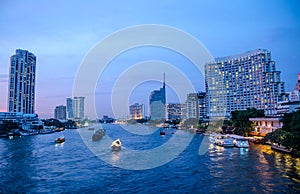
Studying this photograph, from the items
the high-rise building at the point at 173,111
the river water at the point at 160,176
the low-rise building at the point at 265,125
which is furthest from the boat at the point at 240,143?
the high-rise building at the point at 173,111

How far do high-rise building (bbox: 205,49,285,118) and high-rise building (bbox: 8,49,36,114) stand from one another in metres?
42.9

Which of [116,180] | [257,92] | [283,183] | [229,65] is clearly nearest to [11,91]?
[229,65]

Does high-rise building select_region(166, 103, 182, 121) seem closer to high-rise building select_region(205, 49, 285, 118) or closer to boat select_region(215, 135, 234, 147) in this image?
high-rise building select_region(205, 49, 285, 118)

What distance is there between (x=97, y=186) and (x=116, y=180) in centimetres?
101

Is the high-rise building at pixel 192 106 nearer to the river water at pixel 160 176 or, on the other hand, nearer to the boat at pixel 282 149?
the boat at pixel 282 149

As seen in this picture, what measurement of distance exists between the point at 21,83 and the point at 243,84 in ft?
163

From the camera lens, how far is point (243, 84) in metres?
48.2

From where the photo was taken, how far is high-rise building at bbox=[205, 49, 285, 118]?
4359 centimetres

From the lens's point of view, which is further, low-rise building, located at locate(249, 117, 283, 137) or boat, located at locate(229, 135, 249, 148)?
low-rise building, located at locate(249, 117, 283, 137)

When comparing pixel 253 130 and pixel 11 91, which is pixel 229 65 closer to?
pixel 253 130

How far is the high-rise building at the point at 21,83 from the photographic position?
5650cm

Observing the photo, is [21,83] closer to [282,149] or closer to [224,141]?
[224,141]

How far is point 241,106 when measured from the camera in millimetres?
48031

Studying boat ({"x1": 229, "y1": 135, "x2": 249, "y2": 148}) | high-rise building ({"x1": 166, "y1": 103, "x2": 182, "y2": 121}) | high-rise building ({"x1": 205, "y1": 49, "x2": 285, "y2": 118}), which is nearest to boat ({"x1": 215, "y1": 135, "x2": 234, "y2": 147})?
boat ({"x1": 229, "y1": 135, "x2": 249, "y2": 148})
